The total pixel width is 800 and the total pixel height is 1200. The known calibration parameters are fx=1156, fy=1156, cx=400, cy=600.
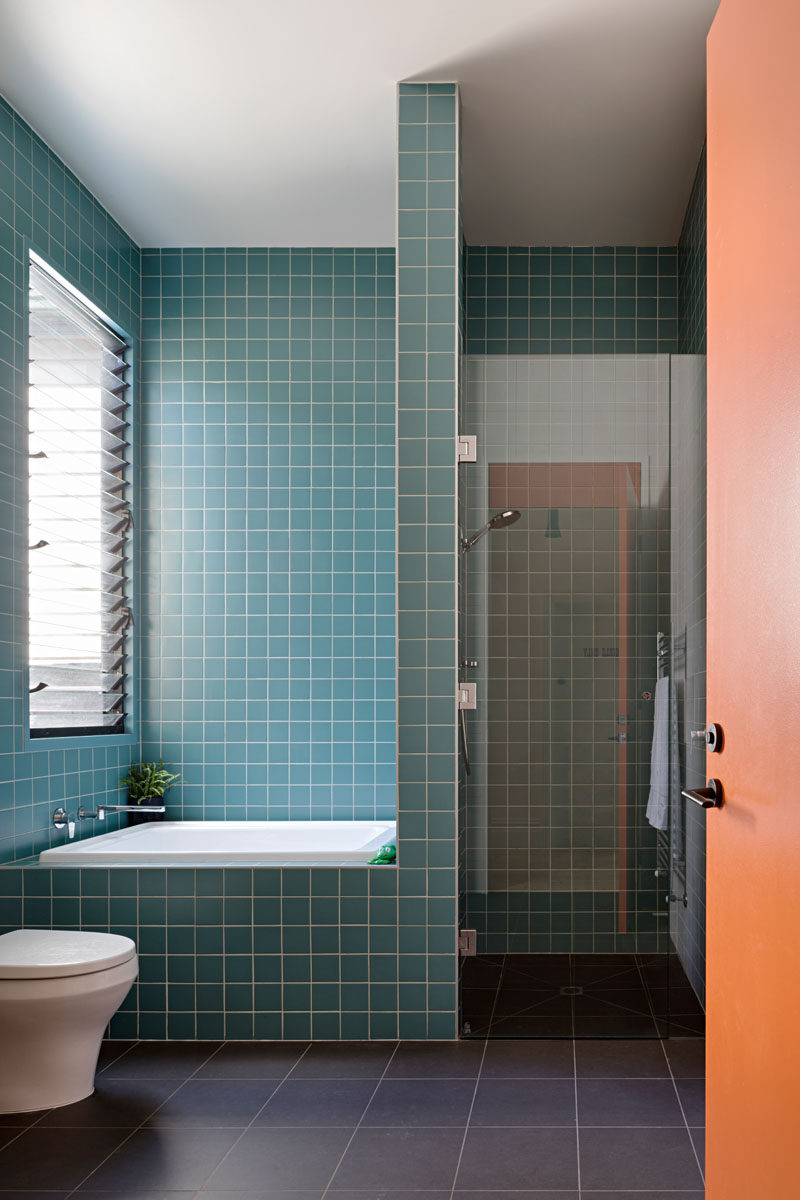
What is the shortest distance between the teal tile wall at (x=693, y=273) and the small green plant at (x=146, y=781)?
103 inches

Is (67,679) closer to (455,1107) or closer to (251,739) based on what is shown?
(251,739)

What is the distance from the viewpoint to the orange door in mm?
1456

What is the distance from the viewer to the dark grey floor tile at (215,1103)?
282 centimetres

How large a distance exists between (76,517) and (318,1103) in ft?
7.50

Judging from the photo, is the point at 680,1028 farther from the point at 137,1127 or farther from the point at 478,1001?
the point at 137,1127

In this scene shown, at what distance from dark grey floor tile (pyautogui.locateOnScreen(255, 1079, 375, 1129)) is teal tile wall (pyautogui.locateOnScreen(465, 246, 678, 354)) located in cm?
291

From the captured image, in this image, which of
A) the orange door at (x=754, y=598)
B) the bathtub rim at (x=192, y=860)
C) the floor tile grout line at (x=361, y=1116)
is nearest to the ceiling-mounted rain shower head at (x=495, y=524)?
the bathtub rim at (x=192, y=860)

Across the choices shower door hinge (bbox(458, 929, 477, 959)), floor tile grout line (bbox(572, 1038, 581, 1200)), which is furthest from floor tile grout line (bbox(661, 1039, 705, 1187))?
shower door hinge (bbox(458, 929, 477, 959))

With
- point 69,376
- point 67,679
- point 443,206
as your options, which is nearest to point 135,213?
point 69,376

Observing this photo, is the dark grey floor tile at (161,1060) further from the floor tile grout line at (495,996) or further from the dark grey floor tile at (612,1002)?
the dark grey floor tile at (612,1002)

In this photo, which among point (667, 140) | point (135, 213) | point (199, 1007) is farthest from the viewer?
point (135, 213)

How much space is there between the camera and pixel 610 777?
3.47 m

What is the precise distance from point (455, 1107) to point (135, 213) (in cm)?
342

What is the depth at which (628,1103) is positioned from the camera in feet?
9.55
